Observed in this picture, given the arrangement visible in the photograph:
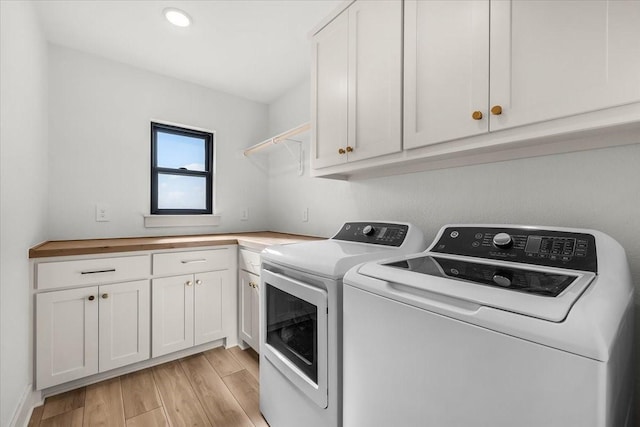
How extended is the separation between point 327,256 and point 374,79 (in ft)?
3.00

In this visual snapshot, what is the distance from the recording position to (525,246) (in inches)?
38.3

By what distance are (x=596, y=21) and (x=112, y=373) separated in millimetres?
2965

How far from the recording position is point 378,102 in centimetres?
139

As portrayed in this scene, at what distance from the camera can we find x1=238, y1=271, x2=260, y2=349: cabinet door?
2.09 metres

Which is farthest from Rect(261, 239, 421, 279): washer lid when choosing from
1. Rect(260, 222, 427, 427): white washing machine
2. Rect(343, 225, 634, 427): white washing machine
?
Rect(343, 225, 634, 427): white washing machine

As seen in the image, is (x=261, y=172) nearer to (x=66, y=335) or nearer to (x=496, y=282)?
(x=66, y=335)

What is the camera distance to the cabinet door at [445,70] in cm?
101

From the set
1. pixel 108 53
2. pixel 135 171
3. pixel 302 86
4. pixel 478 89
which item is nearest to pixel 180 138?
pixel 135 171

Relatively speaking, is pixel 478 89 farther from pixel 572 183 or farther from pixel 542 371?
pixel 542 371

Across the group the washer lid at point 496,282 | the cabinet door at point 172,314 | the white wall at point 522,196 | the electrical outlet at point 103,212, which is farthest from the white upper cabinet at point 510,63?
the electrical outlet at point 103,212

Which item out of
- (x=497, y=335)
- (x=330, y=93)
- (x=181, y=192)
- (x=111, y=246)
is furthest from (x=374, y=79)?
(x=181, y=192)

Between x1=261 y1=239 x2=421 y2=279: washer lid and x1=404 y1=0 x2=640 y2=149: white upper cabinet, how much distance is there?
503 mm

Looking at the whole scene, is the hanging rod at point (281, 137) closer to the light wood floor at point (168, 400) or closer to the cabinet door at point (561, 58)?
the cabinet door at point (561, 58)

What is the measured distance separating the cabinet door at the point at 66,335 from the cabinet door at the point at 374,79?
6.23 ft
